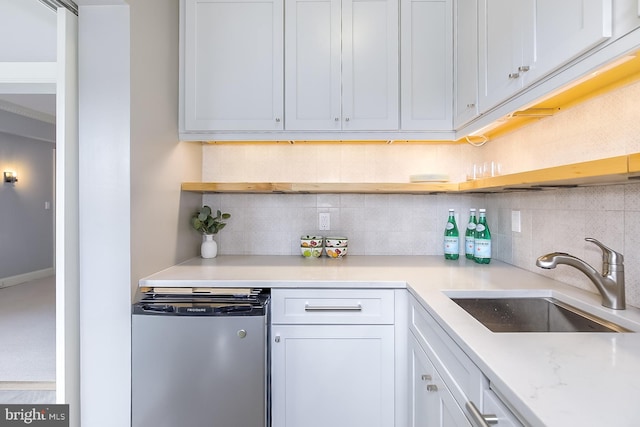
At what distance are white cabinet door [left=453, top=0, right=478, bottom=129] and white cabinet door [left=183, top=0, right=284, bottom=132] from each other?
945 mm

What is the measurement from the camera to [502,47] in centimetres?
135

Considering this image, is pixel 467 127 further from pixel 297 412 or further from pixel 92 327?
pixel 92 327

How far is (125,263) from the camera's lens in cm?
146

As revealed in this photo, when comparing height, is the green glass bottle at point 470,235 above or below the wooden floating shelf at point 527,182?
below

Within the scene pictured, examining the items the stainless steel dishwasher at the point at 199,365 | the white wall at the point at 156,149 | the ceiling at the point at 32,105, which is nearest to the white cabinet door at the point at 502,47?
the stainless steel dishwasher at the point at 199,365

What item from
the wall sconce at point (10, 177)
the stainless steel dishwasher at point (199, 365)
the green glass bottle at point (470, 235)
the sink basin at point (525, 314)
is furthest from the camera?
the green glass bottle at point (470, 235)

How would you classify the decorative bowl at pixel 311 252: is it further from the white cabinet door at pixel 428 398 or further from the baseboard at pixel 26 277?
the baseboard at pixel 26 277

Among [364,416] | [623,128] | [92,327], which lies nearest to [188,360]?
[92,327]

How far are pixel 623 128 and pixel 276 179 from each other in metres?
1.71

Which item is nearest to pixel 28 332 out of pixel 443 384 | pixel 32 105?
pixel 32 105

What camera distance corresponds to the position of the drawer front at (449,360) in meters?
0.83

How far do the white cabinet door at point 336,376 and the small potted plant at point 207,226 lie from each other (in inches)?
31.8

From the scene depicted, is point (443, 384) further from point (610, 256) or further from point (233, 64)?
point (233, 64)

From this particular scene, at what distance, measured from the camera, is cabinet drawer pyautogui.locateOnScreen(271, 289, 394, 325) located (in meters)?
1.55
